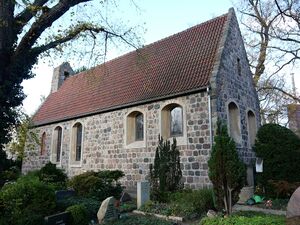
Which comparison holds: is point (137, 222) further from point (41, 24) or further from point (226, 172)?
point (41, 24)

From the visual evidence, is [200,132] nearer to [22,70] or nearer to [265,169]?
[265,169]

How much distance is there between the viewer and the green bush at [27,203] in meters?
6.59

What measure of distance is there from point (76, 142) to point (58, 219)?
9.80 meters

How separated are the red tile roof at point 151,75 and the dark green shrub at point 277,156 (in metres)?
3.34

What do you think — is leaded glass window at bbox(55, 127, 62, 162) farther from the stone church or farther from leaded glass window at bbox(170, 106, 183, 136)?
leaded glass window at bbox(170, 106, 183, 136)

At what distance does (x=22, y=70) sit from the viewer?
30.1ft

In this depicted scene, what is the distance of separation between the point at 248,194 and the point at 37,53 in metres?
8.71

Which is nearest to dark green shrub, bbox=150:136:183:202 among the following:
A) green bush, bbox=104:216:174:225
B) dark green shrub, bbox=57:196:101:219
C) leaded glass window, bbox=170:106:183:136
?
leaded glass window, bbox=170:106:183:136

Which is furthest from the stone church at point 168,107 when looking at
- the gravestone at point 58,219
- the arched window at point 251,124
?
the gravestone at point 58,219

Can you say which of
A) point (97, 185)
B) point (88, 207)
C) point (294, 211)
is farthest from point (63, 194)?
point (294, 211)

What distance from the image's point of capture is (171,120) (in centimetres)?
1198

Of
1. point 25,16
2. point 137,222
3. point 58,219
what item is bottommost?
point 137,222

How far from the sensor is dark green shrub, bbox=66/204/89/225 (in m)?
7.17

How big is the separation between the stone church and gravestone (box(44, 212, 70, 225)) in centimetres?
489
